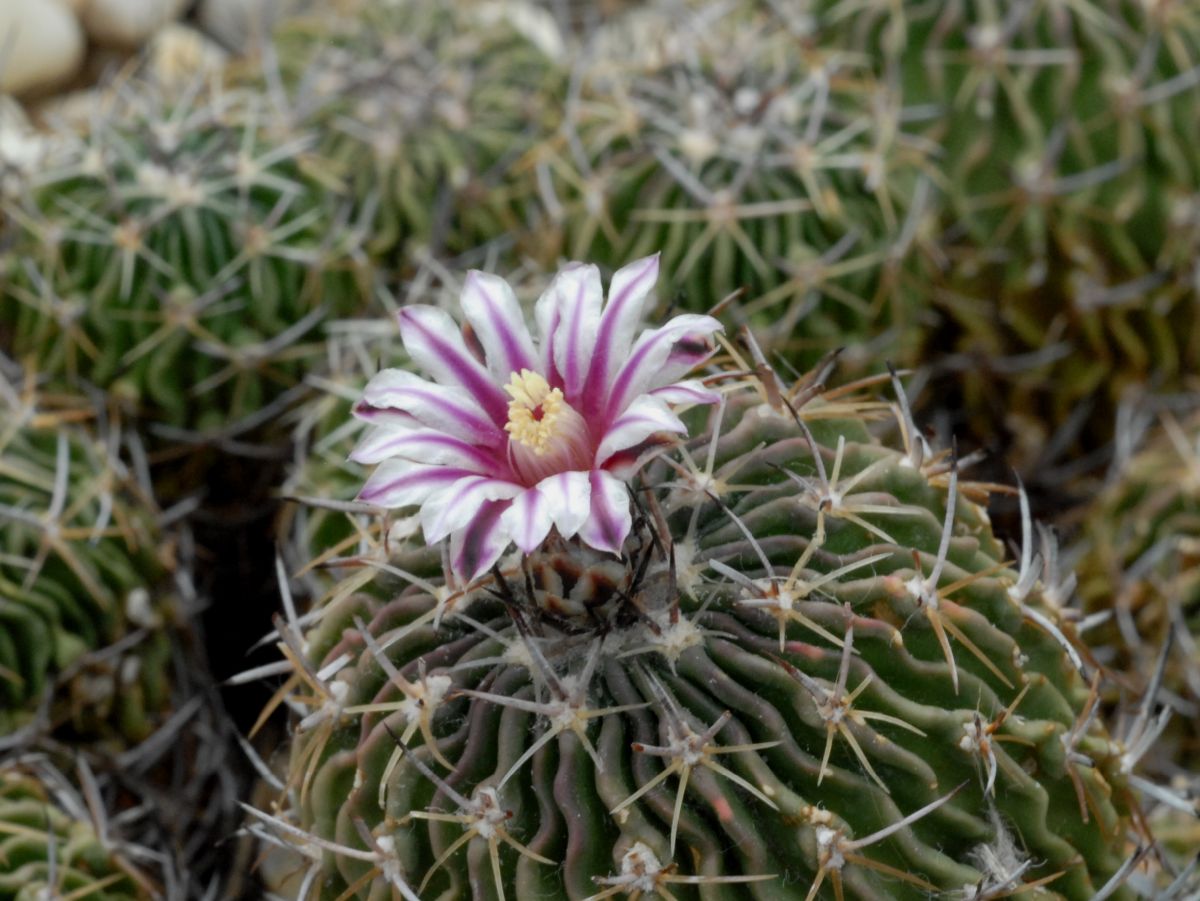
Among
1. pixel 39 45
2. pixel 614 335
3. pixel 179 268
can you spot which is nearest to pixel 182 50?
pixel 39 45

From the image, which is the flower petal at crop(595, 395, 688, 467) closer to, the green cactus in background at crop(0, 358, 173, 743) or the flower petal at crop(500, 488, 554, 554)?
the flower petal at crop(500, 488, 554, 554)

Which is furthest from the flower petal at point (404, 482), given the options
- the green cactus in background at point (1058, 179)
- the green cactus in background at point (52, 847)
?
the green cactus in background at point (1058, 179)

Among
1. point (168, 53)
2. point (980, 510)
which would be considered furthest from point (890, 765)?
point (168, 53)

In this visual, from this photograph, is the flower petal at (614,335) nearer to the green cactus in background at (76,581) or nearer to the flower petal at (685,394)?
the flower petal at (685,394)

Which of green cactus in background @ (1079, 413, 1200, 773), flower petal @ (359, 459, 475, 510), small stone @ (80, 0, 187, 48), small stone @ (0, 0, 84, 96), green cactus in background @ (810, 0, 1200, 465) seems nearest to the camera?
flower petal @ (359, 459, 475, 510)

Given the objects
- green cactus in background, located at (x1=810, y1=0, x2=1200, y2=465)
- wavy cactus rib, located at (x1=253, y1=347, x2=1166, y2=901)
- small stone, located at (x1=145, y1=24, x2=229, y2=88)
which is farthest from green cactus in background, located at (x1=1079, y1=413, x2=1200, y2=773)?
small stone, located at (x1=145, y1=24, x2=229, y2=88)

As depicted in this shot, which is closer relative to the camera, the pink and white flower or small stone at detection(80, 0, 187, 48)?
the pink and white flower
